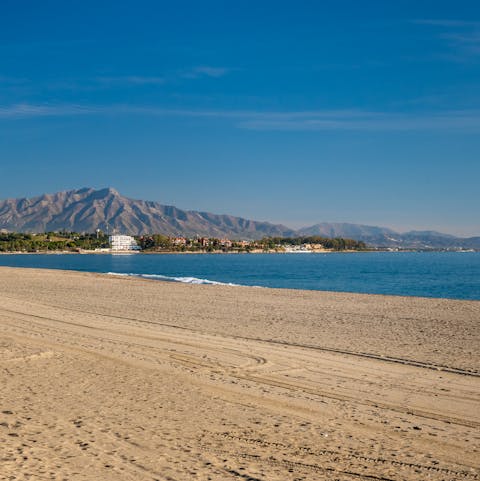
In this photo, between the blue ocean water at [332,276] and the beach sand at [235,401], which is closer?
the beach sand at [235,401]

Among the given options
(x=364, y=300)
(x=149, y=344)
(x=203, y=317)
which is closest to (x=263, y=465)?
(x=149, y=344)

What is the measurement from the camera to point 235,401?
29.7 feet

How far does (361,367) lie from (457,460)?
5522mm

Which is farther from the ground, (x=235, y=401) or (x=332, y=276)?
(x=235, y=401)

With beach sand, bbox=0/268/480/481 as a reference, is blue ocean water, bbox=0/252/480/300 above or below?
below

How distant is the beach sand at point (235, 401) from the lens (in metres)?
6.32

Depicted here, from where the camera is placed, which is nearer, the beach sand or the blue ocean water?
the beach sand

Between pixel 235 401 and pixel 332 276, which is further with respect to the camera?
pixel 332 276

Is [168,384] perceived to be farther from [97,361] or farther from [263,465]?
[263,465]

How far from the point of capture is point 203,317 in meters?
21.3

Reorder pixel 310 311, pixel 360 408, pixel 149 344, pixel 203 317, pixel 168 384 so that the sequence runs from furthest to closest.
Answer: pixel 310 311 < pixel 203 317 < pixel 149 344 < pixel 168 384 < pixel 360 408

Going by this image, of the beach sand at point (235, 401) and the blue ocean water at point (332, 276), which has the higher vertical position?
the beach sand at point (235, 401)

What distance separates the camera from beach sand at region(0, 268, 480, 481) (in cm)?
632

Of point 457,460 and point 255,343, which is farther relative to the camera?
point 255,343
